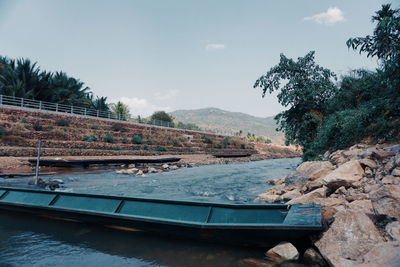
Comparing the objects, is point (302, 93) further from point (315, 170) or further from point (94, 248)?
point (94, 248)

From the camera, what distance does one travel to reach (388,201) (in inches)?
148

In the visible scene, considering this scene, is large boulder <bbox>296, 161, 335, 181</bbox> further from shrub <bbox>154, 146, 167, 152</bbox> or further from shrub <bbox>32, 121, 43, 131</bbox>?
shrub <bbox>154, 146, 167, 152</bbox>

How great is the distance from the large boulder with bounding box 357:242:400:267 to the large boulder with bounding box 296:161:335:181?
4.30 m

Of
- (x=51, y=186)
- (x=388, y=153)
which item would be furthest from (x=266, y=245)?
(x=51, y=186)

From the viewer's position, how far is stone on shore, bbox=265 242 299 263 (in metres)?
3.71

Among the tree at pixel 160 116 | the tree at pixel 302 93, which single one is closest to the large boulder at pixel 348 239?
the tree at pixel 302 93

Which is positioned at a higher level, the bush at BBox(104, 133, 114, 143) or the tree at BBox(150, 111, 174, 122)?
the tree at BBox(150, 111, 174, 122)

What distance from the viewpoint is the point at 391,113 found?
8852 millimetres

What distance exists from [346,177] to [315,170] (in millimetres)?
2208

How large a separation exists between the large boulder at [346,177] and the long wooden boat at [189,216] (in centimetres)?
140

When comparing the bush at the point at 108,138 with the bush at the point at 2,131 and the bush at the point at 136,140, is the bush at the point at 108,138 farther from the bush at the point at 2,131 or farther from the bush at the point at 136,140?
the bush at the point at 2,131

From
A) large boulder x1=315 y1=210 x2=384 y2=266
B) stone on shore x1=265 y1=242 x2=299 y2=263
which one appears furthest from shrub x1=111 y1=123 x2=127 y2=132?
large boulder x1=315 y1=210 x2=384 y2=266

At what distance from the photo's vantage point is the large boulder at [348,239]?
326cm

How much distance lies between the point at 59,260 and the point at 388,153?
22.2 ft
